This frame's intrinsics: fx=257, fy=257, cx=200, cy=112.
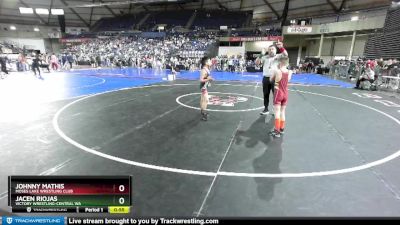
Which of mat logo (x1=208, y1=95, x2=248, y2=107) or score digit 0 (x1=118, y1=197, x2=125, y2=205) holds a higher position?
mat logo (x1=208, y1=95, x2=248, y2=107)

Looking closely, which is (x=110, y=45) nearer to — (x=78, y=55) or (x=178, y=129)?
(x=78, y=55)

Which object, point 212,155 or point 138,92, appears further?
point 138,92

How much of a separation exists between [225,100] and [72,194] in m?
8.23

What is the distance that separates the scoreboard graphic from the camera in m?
2.54

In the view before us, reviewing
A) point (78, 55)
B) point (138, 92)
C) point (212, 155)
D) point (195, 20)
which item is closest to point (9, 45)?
point (78, 55)

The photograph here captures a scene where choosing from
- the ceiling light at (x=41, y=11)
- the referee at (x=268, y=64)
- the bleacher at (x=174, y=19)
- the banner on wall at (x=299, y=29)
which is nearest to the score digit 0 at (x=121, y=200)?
the referee at (x=268, y=64)

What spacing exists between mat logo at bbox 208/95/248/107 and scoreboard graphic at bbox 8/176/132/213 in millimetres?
7086

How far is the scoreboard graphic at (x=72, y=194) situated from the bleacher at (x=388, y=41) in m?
24.9

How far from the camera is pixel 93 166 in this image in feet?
13.9

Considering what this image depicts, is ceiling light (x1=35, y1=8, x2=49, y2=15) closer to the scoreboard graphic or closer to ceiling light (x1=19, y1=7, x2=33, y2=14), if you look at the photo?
ceiling light (x1=19, y1=7, x2=33, y2=14)

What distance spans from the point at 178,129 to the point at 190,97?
15.0 ft

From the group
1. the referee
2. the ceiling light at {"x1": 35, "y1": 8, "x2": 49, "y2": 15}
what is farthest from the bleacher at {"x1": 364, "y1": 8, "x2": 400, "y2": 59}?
the ceiling light at {"x1": 35, "y1": 8, "x2": 49, "y2": 15}

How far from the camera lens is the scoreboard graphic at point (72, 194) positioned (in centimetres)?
254

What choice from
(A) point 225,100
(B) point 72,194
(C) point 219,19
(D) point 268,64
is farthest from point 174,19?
(B) point 72,194
